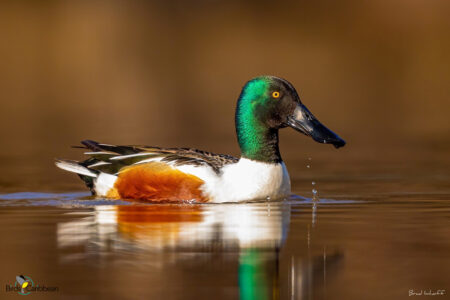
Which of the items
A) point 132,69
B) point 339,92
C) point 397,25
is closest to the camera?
point 339,92

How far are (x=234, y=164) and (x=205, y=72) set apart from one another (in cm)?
1854

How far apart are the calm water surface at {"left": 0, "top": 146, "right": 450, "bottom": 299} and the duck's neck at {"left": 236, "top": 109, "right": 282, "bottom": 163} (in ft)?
1.42

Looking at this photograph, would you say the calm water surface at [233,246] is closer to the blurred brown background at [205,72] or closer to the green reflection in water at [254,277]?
the green reflection in water at [254,277]

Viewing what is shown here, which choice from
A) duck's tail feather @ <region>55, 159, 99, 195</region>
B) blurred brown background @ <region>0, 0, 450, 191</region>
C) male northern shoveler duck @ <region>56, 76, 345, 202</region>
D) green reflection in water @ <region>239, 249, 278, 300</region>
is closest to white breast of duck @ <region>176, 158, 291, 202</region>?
male northern shoveler duck @ <region>56, 76, 345, 202</region>

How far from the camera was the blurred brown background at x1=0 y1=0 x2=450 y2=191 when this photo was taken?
52.2 ft

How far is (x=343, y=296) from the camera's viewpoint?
19.0 feet

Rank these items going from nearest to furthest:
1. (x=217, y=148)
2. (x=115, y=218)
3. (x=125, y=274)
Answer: (x=125, y=274)
(x=115, y=218)
(x=217, y=148)

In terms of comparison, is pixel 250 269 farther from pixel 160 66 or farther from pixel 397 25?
pixel 397 25

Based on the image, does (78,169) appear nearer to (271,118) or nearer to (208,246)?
(271,118)

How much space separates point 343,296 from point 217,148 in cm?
887

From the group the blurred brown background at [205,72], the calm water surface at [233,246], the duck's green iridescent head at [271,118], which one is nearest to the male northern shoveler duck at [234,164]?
the duck's green iridescent head at [271,118]

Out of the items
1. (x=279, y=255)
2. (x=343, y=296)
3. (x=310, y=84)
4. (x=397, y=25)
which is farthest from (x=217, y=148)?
(x=397, y=25)

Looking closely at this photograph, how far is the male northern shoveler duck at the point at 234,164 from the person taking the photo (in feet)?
31.1

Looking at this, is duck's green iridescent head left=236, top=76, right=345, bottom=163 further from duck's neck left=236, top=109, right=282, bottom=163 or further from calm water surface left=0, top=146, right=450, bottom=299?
calm water surface left=0, top=146, right=450, bottom=299
